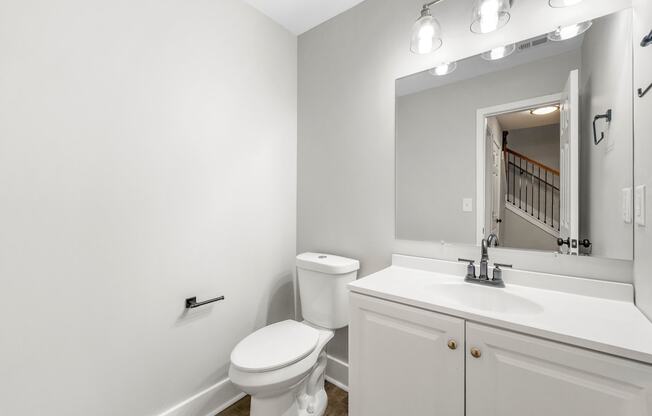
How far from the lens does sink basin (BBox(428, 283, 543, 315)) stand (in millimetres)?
1105

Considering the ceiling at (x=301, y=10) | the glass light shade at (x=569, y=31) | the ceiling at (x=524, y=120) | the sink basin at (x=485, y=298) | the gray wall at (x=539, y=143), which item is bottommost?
the sink basin at (x=485, y=298)

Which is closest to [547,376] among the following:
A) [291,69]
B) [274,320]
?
[274,320]

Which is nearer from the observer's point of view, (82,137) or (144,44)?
(82,137)

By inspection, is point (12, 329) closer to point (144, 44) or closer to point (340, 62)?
point (144, 44)

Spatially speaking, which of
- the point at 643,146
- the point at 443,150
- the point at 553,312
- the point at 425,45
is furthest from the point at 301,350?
the point at 425,45

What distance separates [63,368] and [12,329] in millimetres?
241

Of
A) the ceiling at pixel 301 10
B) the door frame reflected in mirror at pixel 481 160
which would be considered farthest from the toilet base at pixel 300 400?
the ceiling at pixel 301 10

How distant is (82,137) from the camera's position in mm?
1127

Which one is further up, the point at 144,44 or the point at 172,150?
the point at 144,44

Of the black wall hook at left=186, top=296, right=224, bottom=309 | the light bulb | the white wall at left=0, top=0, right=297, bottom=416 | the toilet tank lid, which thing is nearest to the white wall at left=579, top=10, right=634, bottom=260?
the light bulb

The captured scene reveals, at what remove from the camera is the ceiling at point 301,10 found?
1722 mm

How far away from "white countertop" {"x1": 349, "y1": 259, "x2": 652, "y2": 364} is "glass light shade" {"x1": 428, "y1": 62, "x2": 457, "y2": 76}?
1008 millimetres

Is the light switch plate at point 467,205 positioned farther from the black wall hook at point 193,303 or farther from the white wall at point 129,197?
the black wall hook at point 193,303

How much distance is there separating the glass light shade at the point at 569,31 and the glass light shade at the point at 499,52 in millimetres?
139
